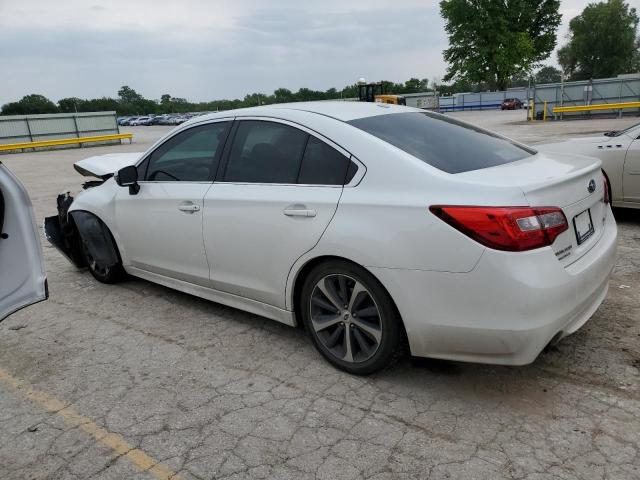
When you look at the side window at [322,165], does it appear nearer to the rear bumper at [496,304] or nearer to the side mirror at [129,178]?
the rear bumper at [496,304]

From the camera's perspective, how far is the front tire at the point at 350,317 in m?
2.83

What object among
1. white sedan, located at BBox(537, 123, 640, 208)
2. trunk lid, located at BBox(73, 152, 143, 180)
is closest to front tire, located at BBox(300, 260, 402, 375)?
trunk lid, located at BBox(73, 152, 143, 180)

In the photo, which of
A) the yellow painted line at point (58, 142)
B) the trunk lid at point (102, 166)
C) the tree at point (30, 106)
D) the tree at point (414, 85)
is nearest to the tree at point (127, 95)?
the tree at point (30, 106)

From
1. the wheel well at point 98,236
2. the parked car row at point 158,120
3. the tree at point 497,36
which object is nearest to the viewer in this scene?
the wheel well at point 98,236

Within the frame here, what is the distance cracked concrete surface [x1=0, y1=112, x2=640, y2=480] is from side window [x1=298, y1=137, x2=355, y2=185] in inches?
45.9

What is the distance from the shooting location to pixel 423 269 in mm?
2602

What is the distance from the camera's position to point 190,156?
4035mm

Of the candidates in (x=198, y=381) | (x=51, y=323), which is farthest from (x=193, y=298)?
(x=198, y=381)

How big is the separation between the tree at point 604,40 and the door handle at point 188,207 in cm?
8510

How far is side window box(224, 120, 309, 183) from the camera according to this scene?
3291 mm

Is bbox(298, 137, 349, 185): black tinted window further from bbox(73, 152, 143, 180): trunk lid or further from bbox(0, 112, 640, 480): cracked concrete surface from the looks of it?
bbox(73, 152, 143, 180): trunk lid

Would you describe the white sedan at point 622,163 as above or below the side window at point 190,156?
below

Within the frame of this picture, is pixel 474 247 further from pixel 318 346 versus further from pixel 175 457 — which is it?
pixel 175 457

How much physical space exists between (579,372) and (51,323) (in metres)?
3.90
